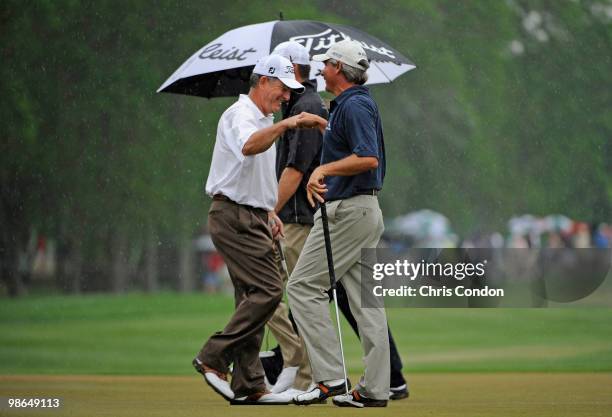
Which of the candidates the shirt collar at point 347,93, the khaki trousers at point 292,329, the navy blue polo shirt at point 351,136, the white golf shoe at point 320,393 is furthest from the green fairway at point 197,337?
the shirt collar at point 347,93

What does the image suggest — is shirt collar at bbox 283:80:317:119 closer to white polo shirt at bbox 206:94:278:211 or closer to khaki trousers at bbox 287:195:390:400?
white polo shirt at bbox 206:94:278:211

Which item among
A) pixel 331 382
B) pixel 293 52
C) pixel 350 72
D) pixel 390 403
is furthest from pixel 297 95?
pixel 390 403

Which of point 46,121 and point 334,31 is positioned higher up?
point 334,31

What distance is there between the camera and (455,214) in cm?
4159

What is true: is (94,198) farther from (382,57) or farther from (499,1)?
(382,57)

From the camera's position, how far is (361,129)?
781 cm

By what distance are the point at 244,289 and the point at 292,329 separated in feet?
2.70

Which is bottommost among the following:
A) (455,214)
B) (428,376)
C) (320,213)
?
(455,214)

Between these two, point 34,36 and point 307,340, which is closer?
point 307,340

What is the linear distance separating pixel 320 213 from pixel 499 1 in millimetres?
32019

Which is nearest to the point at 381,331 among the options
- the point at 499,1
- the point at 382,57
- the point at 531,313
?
the point at 382,57

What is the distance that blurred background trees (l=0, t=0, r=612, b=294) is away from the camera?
96.3ft

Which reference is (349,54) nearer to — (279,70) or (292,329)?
(279,70)

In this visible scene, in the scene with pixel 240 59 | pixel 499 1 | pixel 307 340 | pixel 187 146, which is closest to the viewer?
pixel 307 340
